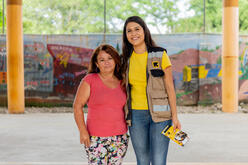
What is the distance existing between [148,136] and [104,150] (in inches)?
14.8

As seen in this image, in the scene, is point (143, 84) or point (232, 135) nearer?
point (143, 84)

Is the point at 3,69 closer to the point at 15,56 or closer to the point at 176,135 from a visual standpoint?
the point at 15,56

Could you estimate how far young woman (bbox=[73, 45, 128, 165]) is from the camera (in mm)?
2838

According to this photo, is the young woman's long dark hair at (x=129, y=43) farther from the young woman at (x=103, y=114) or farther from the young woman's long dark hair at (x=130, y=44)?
the young woman at (x=103, y=114)

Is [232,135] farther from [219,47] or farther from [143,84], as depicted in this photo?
[219,47]

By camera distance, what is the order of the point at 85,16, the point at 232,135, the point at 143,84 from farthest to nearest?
the point at 85,16, the point at 232,135, the point at 143,84

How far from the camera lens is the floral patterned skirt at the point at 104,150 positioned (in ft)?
9.29

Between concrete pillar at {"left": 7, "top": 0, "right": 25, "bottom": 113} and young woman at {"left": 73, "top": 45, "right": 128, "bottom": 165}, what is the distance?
24.6ft

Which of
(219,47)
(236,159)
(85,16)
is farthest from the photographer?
(85,16)

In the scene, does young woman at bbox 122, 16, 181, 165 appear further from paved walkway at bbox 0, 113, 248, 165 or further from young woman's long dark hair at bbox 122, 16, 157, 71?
paved walkway at bbox 0, 113, 248, 165

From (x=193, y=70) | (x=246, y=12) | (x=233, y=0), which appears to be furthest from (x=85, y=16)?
(x=246, y=12)

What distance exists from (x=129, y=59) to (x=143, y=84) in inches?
9.7

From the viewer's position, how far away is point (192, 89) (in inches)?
440

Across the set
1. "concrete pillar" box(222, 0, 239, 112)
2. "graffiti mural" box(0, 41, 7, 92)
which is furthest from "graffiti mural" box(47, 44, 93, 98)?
"concrete pillar" box(222, 0, 239, 112)
